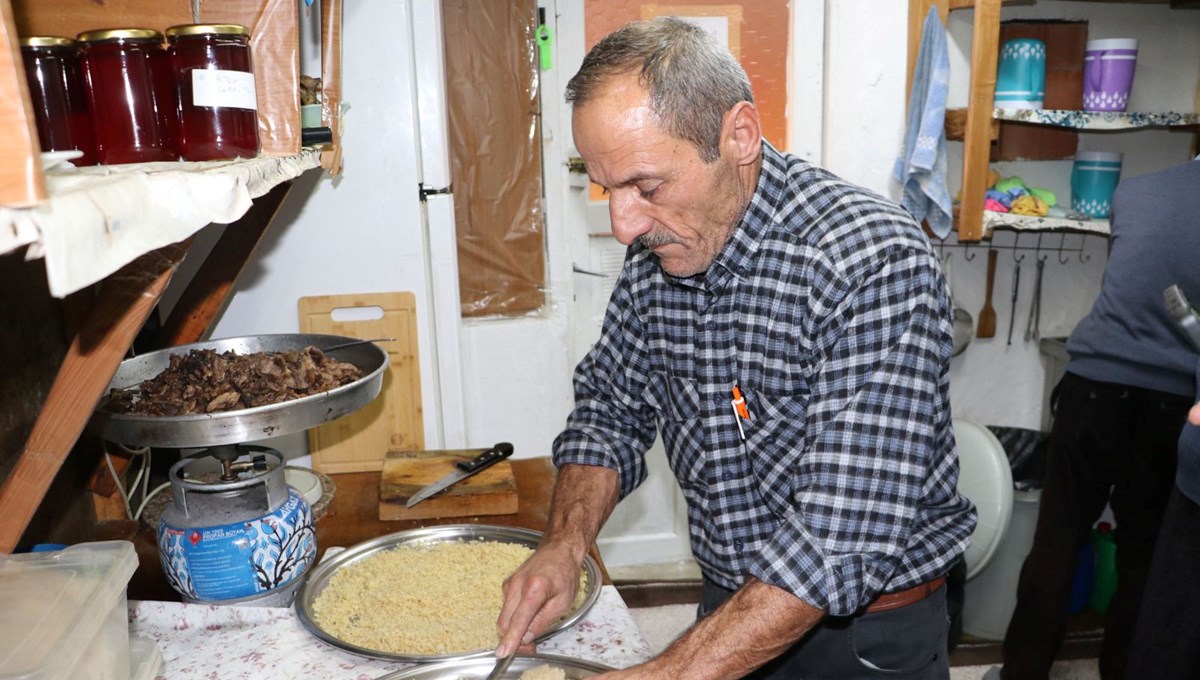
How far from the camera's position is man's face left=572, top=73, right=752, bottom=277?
1101 mm

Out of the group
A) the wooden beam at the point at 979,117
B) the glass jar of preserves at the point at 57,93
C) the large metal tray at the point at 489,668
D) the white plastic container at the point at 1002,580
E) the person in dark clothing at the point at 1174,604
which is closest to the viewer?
the glass jar of preserves at the point at 57,93

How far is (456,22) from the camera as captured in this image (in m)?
2.65

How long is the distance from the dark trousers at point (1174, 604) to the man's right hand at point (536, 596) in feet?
4.95

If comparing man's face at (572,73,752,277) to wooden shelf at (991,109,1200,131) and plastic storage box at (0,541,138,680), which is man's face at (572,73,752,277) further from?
wooden shelf at (991,109,1200,131)

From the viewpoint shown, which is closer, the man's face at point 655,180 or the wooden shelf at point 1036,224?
the man's face at point 655,180

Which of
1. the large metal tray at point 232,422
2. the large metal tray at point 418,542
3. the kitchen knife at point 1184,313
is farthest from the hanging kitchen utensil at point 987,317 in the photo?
the large metal tray at point 232,422

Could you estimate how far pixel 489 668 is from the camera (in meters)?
1.18

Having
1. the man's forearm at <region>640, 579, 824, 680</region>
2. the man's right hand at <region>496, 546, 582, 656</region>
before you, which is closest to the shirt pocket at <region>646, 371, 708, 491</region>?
the man's right hand at <region>496, 546, 582, 656</region>

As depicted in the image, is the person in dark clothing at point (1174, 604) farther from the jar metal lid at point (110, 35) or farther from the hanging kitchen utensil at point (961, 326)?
the jar metal lid at point (110, 35)

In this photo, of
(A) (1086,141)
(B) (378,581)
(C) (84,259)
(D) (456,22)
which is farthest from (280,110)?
(A) (1086,141)

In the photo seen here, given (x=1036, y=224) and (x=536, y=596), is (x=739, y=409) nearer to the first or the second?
(x=536, y=596)

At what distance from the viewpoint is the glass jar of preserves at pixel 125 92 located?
3.13ft

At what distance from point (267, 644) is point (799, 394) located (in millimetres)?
868

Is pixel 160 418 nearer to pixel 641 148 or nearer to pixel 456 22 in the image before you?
pixel 641 148
